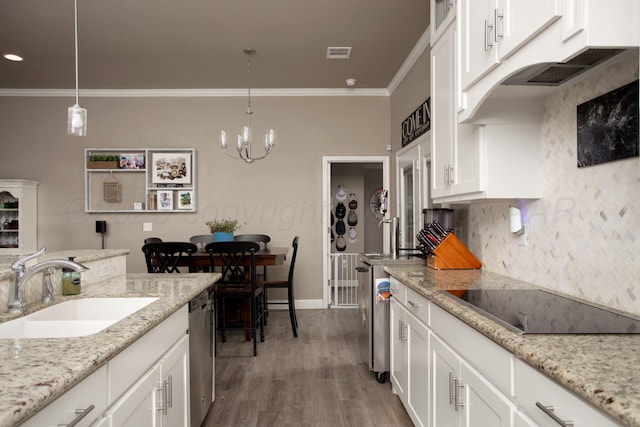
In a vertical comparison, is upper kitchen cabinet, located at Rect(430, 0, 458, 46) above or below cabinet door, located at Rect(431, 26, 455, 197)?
above

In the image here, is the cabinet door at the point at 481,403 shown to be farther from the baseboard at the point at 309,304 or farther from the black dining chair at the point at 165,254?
the baseboard at the point at 309,304

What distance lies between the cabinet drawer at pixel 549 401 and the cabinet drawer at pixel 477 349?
0.06 m

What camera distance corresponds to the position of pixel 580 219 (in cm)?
167

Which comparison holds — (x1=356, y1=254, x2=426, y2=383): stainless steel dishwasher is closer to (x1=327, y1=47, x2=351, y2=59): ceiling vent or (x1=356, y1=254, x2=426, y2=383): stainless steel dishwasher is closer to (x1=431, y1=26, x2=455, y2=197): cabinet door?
(x1=431, y1=26, x2=455, y2=197): cabinet door

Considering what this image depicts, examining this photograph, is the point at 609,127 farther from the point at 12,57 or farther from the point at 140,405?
the point at 12,57

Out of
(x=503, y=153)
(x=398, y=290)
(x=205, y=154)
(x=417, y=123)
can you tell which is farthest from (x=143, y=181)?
(x=503, y=153)

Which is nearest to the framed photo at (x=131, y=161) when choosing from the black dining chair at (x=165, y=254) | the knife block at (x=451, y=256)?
the black dining chair at (x=165, y=254)

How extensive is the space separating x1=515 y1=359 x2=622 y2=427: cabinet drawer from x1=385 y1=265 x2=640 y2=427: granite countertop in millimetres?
32

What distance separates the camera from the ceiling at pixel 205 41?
3.29 m

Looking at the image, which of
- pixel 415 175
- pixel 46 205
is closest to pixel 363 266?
pixel 415 175

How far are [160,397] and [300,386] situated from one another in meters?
1.58

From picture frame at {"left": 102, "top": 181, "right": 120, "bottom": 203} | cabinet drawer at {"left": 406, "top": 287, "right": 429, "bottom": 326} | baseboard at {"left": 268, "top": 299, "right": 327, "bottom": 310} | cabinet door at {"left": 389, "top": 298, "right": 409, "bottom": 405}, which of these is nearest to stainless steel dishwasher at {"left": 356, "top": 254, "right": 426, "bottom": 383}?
cabinet door at {"left": 389, "top": 298, "right": 409, "bottom": 405}

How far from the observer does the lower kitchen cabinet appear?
1.21 meters

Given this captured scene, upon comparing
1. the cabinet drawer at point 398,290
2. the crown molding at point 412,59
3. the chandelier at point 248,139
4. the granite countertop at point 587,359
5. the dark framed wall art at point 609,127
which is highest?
the crown molding at point 412,59
